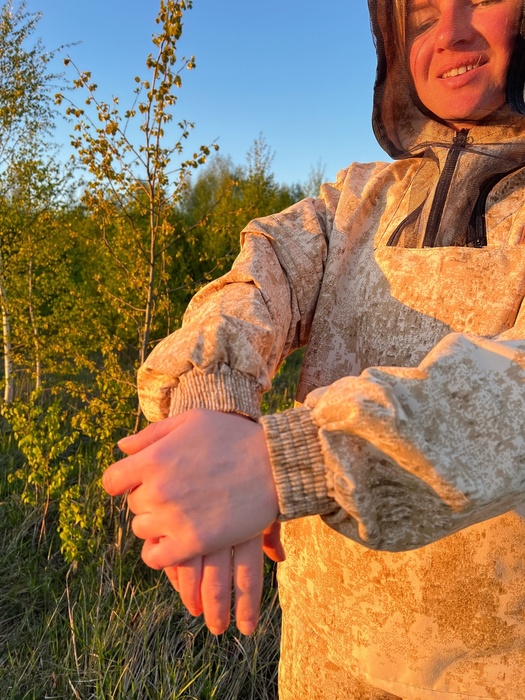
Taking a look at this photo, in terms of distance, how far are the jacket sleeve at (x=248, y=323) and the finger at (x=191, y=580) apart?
0.79 feet

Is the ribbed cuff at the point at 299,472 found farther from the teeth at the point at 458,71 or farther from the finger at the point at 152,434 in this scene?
the teeth at the point at 458,71

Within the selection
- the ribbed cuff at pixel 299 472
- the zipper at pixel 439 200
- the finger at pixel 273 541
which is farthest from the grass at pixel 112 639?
the zipper at pixel 439 200

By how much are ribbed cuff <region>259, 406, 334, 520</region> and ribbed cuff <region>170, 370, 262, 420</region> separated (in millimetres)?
129

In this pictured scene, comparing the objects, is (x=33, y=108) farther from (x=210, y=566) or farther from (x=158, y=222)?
(x=210, y=566)

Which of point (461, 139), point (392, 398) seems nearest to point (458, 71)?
point (461, 139)

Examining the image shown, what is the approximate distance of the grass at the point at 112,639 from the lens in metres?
2.35

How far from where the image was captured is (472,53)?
1149 mm

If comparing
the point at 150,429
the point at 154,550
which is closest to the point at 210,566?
the point at 154,550

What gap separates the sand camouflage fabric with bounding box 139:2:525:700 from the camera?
0.68 metres

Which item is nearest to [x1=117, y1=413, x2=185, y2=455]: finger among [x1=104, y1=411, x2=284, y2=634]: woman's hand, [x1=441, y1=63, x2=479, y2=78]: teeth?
[x1=104, y1=411, x2=284, y2=634]: woman's hand

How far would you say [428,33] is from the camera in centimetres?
122

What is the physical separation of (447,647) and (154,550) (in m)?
0.71

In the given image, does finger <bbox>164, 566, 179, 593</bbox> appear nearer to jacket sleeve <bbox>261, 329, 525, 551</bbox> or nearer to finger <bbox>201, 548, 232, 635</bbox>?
finger <bbox>201, 548, 232, 635</bbox>

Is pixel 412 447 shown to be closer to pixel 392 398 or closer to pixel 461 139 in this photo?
pixel 392 398
